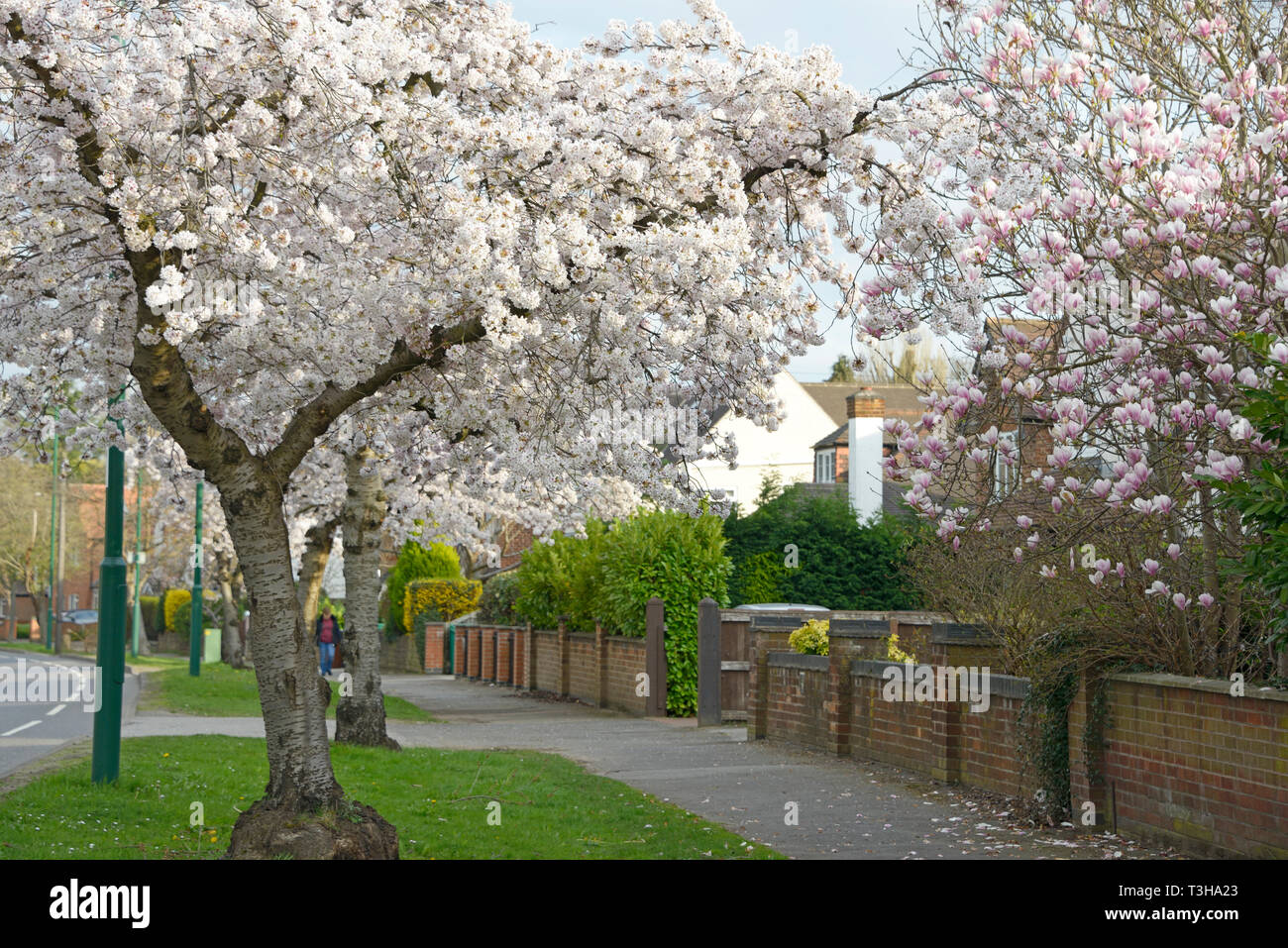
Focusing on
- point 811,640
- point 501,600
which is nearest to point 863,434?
point 501,600

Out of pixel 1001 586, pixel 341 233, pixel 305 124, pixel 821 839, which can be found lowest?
pixel 821 839

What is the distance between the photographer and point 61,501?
2232 inches

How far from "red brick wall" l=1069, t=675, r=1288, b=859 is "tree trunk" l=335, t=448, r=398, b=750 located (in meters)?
8.68

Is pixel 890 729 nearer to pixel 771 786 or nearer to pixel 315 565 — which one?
pixel 771 786

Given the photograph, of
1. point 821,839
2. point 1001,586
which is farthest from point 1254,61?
point 821,839

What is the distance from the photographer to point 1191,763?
8.69 meters

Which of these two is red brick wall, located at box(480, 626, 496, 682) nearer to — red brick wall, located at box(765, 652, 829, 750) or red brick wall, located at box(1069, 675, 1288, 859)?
red brick wall, located at box(765, 652, 829, 750)

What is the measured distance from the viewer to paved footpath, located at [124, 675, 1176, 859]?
9.27 meters

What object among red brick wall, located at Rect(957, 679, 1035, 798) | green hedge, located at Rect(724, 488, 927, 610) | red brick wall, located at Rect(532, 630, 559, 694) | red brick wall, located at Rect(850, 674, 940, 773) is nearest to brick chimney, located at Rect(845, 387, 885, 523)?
green hedge, located at Rect(724, 488, 927, 610)

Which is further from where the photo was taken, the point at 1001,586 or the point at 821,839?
the point at 1001,586
